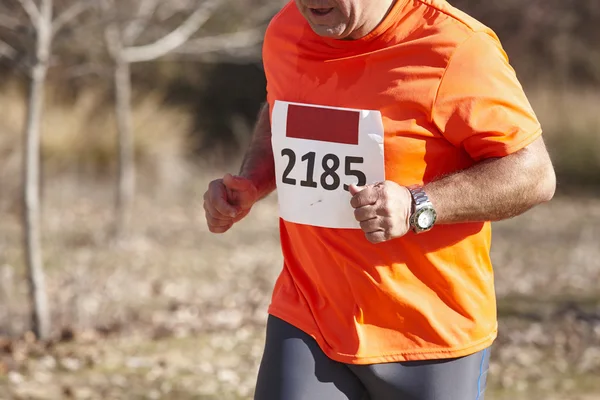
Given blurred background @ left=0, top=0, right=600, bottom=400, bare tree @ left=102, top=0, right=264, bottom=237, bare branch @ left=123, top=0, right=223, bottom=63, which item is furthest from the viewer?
bare tree @ left=102, top=0, right=264, bottom=237

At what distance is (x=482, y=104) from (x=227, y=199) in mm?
745

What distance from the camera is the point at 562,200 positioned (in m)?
12.8

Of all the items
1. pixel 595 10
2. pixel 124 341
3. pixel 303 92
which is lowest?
pixel 124 341

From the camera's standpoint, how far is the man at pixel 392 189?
2043 mm

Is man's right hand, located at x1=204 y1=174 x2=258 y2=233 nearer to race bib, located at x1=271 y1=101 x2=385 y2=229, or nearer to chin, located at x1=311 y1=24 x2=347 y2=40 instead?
Result: race bib, located at x1=271 y1=101 x2=385 y2=229

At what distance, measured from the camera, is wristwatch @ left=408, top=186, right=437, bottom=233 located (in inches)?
79.2

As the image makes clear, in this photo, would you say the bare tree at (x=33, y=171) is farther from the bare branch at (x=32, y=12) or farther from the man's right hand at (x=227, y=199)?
the man's right hand at (x=227, y=199)

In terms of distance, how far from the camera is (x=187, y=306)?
6.73 meters

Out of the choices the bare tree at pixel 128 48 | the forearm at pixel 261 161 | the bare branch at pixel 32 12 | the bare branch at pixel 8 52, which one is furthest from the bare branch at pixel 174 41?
the forearm at pixel 261 161

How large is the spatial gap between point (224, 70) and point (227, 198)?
13516 mm

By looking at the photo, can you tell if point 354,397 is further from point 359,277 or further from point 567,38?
point 567,38

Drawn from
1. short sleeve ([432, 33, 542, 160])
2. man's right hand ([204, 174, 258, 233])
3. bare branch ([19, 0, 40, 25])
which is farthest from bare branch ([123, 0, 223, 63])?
short sleeve ([432, 33, 542, 160])

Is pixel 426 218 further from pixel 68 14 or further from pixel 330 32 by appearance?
pixel 68 14

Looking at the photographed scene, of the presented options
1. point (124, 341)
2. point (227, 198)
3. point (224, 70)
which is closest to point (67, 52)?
point (224, 70)
